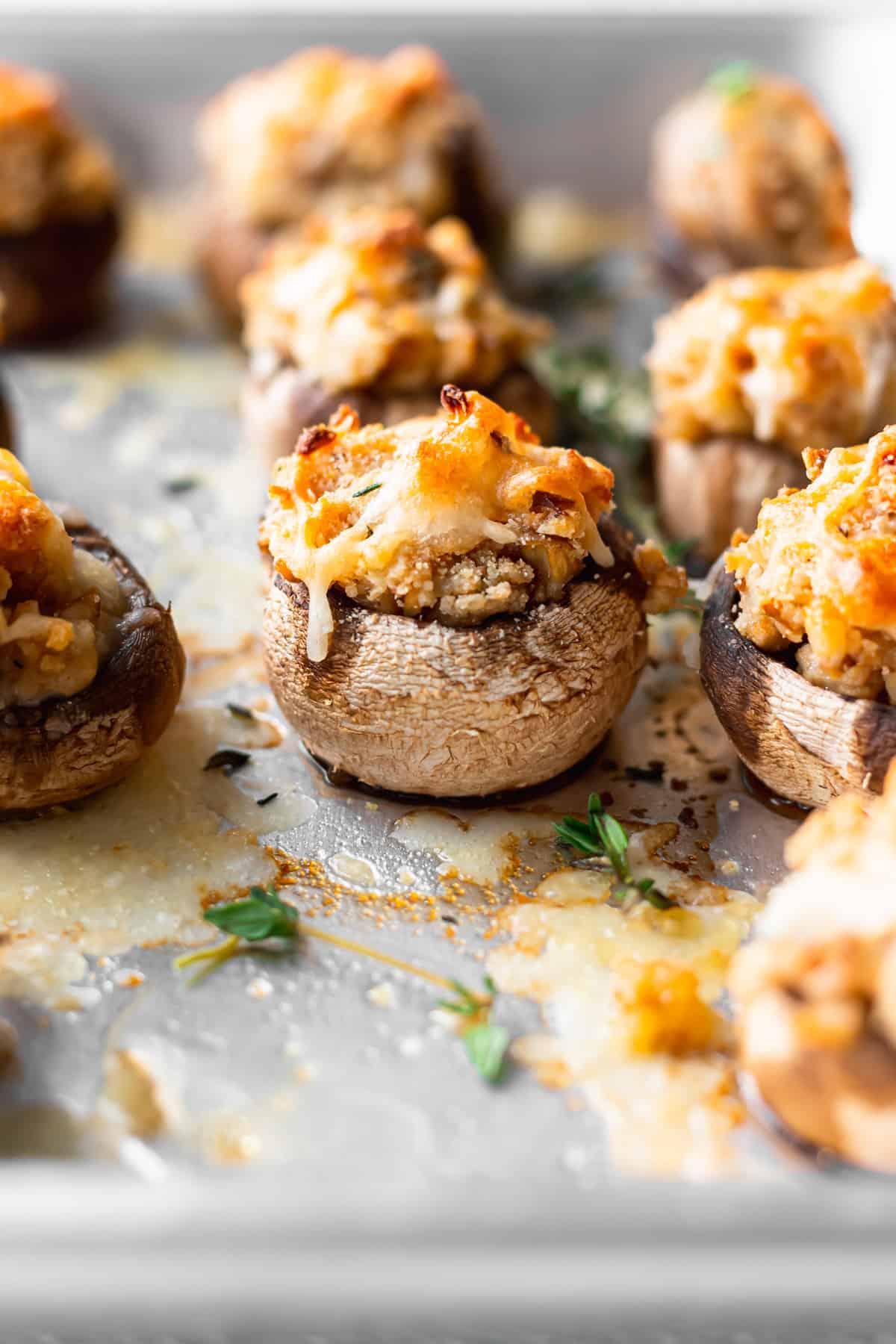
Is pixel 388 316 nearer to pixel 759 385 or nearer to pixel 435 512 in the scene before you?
pixel 759 385

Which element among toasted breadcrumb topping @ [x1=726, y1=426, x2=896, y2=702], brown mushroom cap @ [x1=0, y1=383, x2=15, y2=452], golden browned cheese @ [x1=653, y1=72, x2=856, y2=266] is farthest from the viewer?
golden browned cheese @ [x1=653, y1=72, x2=856, y2=266]

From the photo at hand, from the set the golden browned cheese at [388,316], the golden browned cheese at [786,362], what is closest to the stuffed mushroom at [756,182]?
the golden browned cheese at [786,362]

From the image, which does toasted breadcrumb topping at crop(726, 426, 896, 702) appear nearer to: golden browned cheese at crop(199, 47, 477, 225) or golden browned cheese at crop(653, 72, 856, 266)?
golden browned cheese at crop(653, 72, 856, 266)

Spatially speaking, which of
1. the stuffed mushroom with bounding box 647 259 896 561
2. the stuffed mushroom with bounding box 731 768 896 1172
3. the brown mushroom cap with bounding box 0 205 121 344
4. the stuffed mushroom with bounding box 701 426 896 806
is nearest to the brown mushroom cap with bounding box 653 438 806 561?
the stuffed mushroom with bounding box 647 259 896 561

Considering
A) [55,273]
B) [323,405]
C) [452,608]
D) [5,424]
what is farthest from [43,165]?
[452,608]

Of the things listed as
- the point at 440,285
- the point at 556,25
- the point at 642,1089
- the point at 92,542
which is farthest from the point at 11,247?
the point at 642,1089
